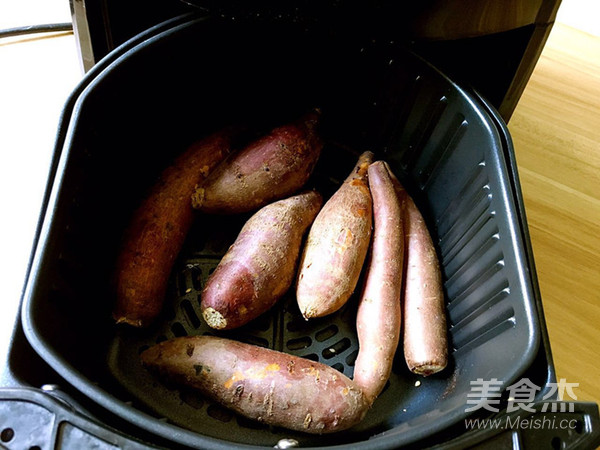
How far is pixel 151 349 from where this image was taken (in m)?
0.57

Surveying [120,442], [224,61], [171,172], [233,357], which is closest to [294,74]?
[224,61]

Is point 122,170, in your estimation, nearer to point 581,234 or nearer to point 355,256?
point 355,256

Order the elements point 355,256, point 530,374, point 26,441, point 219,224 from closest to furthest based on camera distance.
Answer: point 26,441, point 530,374, point 355,256, point 219,224

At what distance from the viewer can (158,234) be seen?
63 centimetres

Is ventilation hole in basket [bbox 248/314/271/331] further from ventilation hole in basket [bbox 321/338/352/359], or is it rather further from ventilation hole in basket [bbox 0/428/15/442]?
ventilation hole in basket [bbox 0/428/15/442]

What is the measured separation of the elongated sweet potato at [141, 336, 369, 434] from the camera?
0.53m

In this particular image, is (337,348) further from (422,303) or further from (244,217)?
(244,217)

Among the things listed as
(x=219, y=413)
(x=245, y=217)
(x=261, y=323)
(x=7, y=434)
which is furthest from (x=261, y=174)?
(x=7, y=434)

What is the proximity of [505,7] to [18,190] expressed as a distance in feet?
2.07

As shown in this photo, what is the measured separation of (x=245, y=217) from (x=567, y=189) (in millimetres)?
485

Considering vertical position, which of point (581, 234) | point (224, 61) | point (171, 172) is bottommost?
point (581, 234)

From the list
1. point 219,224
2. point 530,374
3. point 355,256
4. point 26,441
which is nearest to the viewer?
point 26,441

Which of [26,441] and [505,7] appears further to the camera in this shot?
[505,7]

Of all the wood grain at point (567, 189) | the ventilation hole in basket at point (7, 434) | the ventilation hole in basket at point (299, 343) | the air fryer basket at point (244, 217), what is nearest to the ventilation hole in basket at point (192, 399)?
the air fryer basket at point (244, 217)
